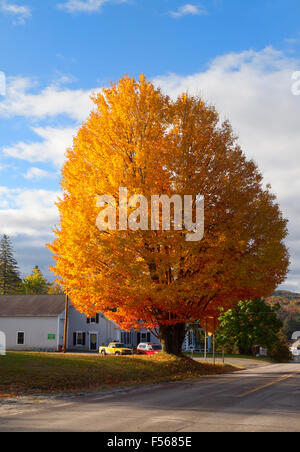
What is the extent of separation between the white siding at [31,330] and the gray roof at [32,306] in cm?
55

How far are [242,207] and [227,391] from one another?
28.2ft

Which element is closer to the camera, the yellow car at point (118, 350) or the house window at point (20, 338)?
the yellow car at point (118, 350)

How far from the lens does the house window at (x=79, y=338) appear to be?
53.8 metres

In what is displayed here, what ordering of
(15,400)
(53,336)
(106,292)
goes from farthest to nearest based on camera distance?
1. (53,336)
2. (106,292)
3. (15,400)

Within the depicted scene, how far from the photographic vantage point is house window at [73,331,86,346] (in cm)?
5384

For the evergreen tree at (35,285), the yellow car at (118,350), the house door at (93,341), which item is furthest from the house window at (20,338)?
the evergreen tree at (35,285)

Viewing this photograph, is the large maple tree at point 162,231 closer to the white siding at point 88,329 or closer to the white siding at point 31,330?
the white siding at point 31,330

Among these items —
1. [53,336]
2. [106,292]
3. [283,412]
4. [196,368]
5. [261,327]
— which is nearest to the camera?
[283,412]

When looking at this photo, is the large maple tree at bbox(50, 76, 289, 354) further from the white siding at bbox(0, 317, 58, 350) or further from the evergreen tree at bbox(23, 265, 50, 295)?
the evergreen tree at bbox(23, 265, 50, 295)

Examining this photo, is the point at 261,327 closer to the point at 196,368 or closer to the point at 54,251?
the point at 196,368

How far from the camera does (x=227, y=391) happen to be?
15.0 m

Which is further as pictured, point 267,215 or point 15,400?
point 267,215

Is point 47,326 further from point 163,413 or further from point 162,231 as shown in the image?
point 163,413
